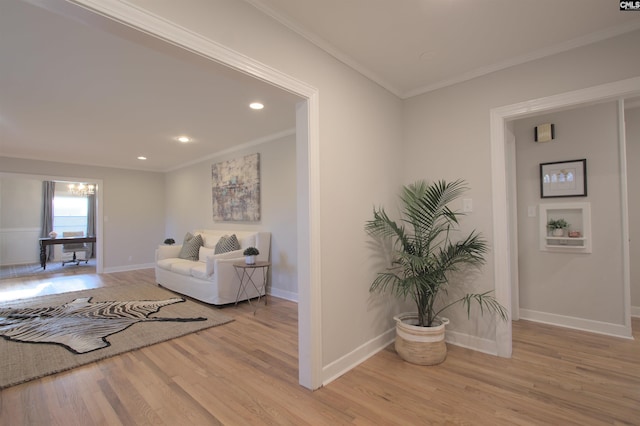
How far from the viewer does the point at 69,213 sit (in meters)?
8.52

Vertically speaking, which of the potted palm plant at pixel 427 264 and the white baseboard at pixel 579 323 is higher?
the potted palm plant at pixel 427 264

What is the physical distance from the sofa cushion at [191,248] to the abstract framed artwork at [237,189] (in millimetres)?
588

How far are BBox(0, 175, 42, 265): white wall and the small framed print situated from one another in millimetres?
10921

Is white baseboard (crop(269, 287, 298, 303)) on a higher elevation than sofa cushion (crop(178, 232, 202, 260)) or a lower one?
lower

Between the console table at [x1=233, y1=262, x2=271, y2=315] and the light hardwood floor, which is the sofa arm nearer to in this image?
the console table at [x1=233, y1=262, x2=271, y2=315]

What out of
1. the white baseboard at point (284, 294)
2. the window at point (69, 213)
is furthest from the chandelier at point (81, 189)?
the white baseboard at point (284, 294)

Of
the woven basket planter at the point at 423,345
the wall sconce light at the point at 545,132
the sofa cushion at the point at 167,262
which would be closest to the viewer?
→ the woven basket planter at the point at 423,345

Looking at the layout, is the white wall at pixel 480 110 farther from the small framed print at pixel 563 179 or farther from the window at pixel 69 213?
the window at pixel 69 213

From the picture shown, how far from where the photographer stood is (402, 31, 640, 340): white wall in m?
2.13

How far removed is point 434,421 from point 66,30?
3.36 m

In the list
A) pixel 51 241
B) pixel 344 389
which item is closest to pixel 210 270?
pixel 344 389

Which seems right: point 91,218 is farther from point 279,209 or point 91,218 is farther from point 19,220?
point 279,209

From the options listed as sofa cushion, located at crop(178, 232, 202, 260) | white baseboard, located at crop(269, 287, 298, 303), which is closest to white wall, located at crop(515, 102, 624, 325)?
white baseboard, located at crop(269, 287, 298, 303)

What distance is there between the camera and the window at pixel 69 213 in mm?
8258
